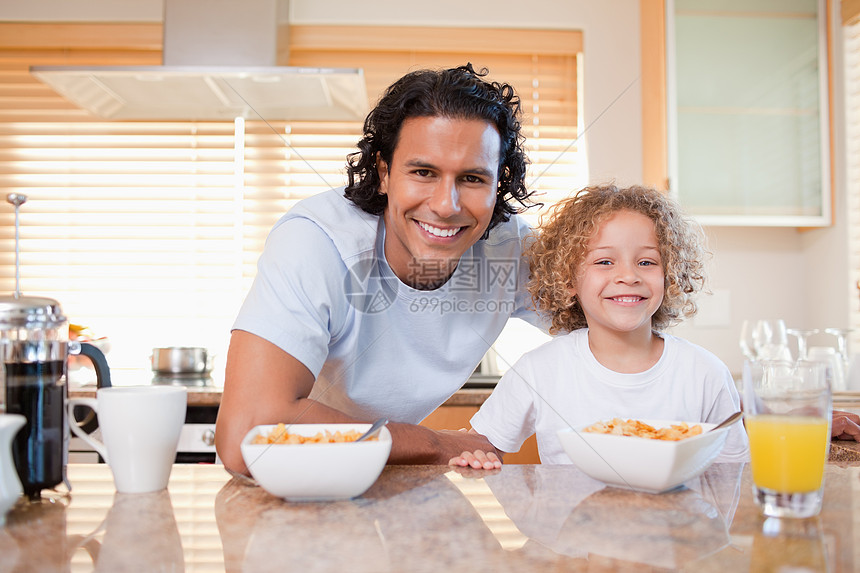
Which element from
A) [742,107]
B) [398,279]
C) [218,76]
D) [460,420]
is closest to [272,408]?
[398,279]

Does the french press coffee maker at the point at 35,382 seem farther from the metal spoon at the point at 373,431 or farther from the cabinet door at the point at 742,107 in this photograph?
the cabinet door at the point at 742,107

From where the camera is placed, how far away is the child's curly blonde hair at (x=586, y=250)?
1.33m

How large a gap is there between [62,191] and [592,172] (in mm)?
2090

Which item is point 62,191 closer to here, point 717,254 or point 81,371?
point 81,371

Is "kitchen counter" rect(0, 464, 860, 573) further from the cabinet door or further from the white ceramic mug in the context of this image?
the cabinet door

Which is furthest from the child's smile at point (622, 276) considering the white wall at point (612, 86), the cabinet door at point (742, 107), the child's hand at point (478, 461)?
the white wall at point (612, 86)

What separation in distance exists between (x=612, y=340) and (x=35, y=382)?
94cm

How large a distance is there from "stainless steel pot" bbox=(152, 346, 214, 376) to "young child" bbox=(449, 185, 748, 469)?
4.76 ft

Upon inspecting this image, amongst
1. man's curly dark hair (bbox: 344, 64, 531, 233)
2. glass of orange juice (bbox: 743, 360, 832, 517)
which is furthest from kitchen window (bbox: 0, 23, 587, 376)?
glass of orange juice (bbox: 743, 360, 832, 517)

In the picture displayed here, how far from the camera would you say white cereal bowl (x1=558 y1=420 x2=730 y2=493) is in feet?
2.48

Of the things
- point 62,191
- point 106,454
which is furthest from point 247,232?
point 106,454

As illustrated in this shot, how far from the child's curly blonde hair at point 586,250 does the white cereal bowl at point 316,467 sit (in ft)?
2.30

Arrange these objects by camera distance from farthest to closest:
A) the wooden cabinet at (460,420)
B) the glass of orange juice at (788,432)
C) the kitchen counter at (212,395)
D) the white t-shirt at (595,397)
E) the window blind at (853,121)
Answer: the window blind at (853,121)
the wooden cabinet at (460,420)
the kitchen counter at (212,395)
the white t-shirt at (595,397)
the glass of orange juice at (788,432)

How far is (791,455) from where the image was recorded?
706 millimetres
